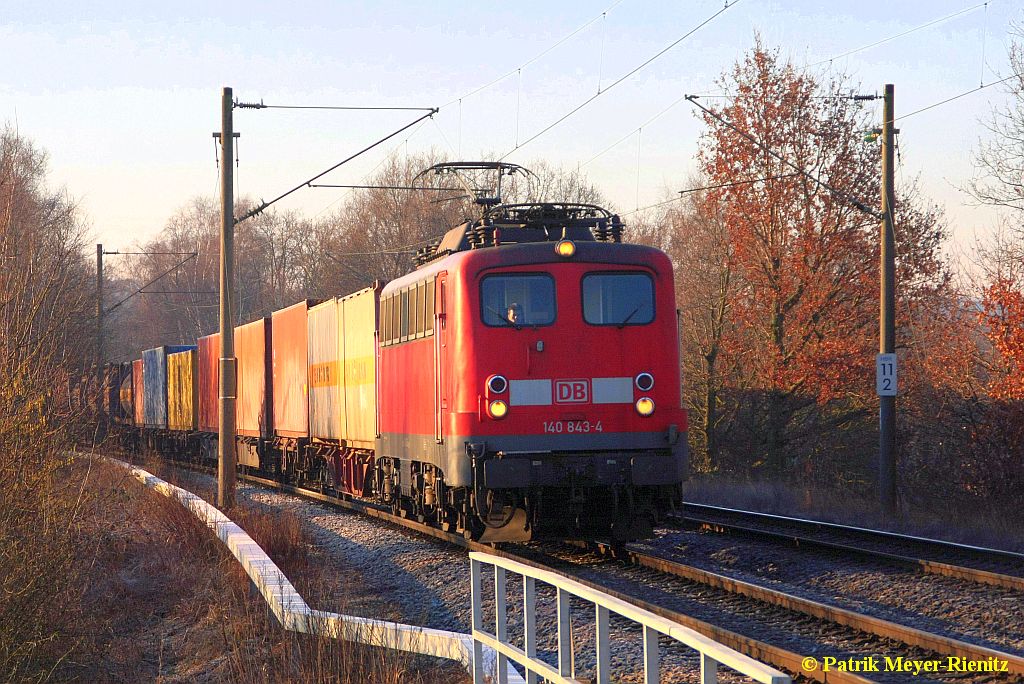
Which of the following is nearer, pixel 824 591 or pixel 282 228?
pixel 824 591

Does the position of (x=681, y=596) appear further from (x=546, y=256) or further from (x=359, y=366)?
(x=359, y=366)

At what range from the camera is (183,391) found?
1431 inches

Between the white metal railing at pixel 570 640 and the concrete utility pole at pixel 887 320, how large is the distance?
12359mm

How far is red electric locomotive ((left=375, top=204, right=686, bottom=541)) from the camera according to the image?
12.7m

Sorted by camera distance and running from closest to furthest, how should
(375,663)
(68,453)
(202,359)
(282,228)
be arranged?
(375,663) → (68,453) → (202,359) → (282,228)

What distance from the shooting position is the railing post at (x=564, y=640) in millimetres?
5594

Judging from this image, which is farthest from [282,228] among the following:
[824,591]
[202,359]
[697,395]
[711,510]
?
[824,591]

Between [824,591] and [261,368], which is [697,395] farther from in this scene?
[824,591]

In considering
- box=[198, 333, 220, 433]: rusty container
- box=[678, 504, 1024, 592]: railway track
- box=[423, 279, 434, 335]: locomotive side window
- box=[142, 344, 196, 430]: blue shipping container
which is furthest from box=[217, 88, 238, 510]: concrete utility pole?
box=[142, 344, 196, 430]: blue shipping container

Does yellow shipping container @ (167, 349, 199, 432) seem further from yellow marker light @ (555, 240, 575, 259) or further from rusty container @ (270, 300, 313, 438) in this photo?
yellow marker light @ (555, 240, 575, 259)

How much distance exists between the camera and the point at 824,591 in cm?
1142

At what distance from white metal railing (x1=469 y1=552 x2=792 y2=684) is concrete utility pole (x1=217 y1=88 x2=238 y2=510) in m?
12.3

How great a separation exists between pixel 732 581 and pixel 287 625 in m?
4.04

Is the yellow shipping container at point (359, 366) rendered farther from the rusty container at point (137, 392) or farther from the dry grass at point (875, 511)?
the rusty container at point (137, 392)
